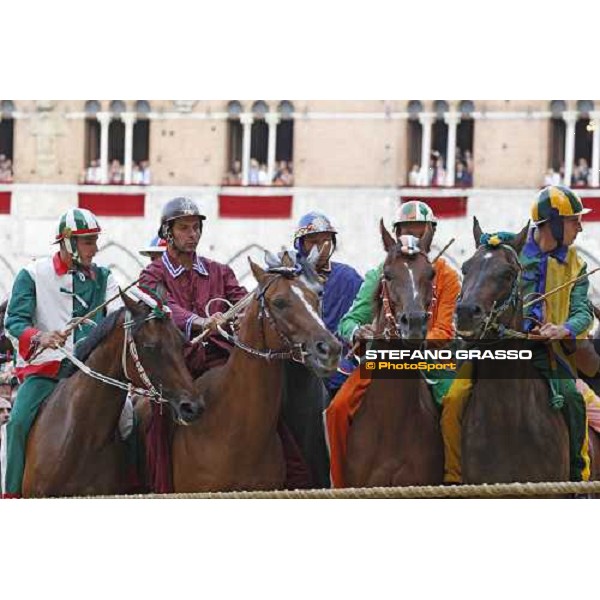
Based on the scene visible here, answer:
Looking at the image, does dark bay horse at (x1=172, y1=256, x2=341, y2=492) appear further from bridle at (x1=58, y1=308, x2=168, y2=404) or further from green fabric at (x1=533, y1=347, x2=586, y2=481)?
green fabric at (x1=533, y1=347, x2=586, y2=481)

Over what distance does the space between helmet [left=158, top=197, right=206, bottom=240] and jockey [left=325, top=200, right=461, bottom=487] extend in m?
1.07

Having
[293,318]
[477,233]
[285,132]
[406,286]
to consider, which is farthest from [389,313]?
[285,132]

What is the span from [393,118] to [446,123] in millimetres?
329

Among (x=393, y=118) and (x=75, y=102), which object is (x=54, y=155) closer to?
(x=75, y=102)

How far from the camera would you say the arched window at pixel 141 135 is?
1009cm

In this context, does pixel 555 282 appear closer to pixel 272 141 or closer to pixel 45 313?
pixel 272 141

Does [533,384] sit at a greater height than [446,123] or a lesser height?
lesser

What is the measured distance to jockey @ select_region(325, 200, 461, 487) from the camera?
959cm

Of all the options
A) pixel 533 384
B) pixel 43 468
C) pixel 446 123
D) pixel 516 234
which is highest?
pixel 446 123

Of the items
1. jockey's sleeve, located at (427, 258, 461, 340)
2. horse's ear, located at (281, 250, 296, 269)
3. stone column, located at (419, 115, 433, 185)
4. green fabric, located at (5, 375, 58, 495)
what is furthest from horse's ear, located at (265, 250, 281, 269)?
green fabric, located at (5, 375, 58, 495)

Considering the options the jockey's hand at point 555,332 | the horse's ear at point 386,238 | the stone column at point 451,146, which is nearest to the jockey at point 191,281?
the horse's ear at point 386,238

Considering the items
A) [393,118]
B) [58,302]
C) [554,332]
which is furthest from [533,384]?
[58,302]

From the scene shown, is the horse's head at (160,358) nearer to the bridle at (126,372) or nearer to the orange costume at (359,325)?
the bridle at (126,372)

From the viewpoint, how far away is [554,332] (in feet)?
31.4
